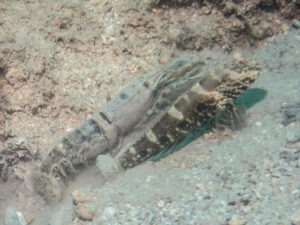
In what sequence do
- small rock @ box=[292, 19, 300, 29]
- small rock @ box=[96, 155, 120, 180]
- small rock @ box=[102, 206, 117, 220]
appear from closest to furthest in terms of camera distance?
1. small rock @ box=[102, 206, 117, 220]
2. small rock @ box=[96, 155, 120, 180]
3. small rock @ box=[292, 19, 300, 29]

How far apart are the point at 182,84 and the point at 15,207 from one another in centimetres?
274

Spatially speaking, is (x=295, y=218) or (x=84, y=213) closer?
Result: (x=295, y=218)

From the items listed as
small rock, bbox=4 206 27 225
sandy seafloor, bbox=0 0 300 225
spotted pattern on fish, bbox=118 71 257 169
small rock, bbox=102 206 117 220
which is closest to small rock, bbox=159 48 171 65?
sandy seafloor, bbox=0 0 300 225

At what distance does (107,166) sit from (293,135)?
2130 millimetres

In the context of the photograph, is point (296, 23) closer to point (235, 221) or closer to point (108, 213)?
point (235, 221)

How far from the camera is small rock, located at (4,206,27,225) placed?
14.3 ft

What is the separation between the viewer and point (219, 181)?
121 inches

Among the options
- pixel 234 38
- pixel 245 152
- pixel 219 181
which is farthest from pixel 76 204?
pixel 234 38

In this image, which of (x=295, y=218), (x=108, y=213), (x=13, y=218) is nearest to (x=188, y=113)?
(x=108, y=213)

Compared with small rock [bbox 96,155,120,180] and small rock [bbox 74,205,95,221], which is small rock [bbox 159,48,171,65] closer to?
small rock [bbox 96,155,120,180]

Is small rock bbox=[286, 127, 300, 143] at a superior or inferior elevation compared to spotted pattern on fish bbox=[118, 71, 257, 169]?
inferior

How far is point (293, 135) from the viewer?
126 inches

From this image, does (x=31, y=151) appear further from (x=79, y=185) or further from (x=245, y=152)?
(x=245, y=152)

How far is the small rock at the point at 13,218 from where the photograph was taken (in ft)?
14.3
